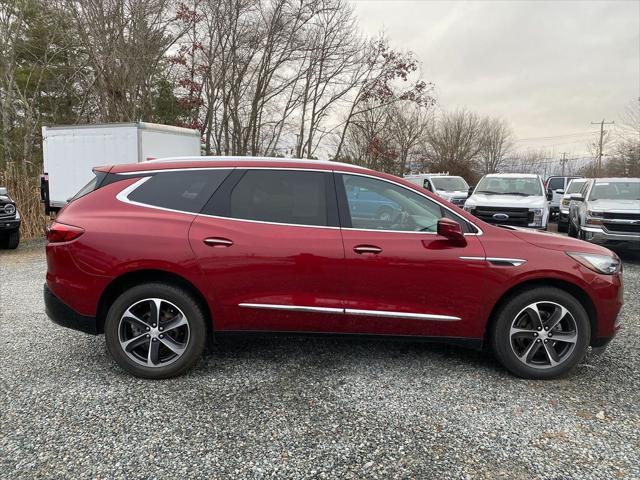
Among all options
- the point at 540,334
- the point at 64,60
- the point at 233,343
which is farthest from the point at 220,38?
the point at 540,334

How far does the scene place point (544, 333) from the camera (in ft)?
11.7

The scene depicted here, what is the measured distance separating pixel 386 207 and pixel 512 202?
27.8 ft

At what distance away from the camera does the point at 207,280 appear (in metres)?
3.44

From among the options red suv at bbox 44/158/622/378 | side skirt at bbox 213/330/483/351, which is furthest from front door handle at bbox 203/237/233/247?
side skirt at bbox 213/330/483/351

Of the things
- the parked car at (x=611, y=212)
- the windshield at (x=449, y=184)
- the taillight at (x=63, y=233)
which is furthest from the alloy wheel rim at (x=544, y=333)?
the windshield at (x=449, y=184)

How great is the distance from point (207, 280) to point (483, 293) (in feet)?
6.83

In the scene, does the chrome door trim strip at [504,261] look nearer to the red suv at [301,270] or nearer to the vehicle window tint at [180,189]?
the red suv at [301,270]

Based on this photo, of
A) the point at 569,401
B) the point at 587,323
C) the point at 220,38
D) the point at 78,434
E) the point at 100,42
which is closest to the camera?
the point at 78,434

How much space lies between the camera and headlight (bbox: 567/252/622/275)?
11.7 feet

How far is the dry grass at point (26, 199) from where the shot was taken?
12219 millimetres

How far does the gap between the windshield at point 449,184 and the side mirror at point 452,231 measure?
16.0 metres

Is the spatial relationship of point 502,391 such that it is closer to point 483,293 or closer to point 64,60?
point 483,293

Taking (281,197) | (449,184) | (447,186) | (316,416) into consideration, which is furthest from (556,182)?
(316,416)

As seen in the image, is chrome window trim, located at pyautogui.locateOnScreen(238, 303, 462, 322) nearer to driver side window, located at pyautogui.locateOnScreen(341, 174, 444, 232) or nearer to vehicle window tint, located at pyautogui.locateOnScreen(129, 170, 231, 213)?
driver side window, located at pyautogui.locateOnScreen(341, 174, 444, 232)
